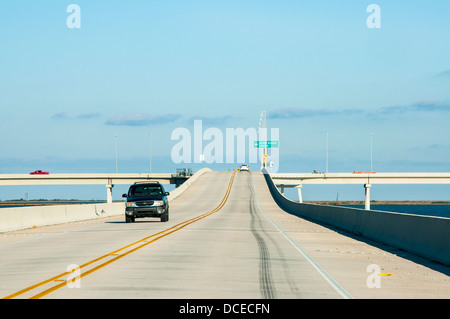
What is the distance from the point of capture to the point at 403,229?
21203mm

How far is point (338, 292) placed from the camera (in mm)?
11758

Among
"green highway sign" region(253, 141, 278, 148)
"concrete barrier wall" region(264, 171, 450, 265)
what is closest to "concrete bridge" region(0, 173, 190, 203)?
"green highway sign" region(253, 141, 278, 148)

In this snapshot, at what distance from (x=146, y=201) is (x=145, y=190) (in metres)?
1.06

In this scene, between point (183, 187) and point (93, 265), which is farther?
point (183, 187)

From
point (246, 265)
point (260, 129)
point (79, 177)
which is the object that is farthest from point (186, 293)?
point (260, 129)

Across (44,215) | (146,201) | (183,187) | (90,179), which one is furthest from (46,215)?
(90,179)

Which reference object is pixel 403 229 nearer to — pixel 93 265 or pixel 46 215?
pixel 93 265

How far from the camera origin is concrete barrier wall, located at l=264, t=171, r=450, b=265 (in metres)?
17.4

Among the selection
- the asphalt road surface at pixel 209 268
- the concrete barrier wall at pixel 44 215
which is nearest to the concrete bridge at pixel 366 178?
the concrete barrier wall at pixel 44 215

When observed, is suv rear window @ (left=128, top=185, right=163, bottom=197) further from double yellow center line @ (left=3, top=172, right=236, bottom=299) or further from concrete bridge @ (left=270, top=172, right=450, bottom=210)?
concrete bridge @ (left=270, top=172, right=450, bottom=210)

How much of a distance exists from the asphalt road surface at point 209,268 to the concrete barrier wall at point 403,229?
44 cm

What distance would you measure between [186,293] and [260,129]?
417 ft

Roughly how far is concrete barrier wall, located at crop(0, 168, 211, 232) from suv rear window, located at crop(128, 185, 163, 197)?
155 inches
